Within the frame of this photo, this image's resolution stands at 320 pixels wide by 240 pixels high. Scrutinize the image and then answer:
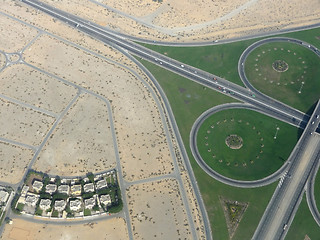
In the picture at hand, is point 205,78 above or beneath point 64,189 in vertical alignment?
above

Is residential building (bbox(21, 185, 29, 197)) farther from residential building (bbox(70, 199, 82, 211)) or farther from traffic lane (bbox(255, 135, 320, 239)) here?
traffic lane (bbox(255, 135, 320, 239))

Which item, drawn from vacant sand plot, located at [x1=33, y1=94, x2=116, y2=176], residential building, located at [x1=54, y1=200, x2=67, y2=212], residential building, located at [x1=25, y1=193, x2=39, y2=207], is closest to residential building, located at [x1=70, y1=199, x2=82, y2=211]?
residential building, located at [x1=54, y1=200, x2=67, y2=212]

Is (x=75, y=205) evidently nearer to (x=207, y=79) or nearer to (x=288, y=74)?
(x=207, y=79)

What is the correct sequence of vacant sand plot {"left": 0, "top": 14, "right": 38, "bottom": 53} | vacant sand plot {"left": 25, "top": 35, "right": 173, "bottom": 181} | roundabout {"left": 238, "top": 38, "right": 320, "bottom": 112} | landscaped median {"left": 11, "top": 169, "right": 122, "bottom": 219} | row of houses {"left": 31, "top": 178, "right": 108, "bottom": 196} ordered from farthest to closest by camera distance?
vacant sand plot {"left": 0, "top": 14, "right": 38, "bottom": 53} → roundabout {"left": 238, "top": 38, "right": 320, "bottom": 112} → vacant sand plot {"left": 25, "top": 35, "right": 173, "bottom": 181} → row of houses {"left": 31, "top": 178, "right": 108, "bottom": 196} → landscaped median {"left": 11, "top": 169, "right": 122, "bottom": 219}

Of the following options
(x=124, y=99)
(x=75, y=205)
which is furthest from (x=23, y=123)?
(x=75, y=205)

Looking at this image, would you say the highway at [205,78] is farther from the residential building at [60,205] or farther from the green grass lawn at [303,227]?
the residential building at [60,205]

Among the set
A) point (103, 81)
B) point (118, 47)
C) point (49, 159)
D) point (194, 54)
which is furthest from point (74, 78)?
point (194, 54)

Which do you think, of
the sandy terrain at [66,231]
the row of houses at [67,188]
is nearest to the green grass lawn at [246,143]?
the sandy terrain at [66,231]
